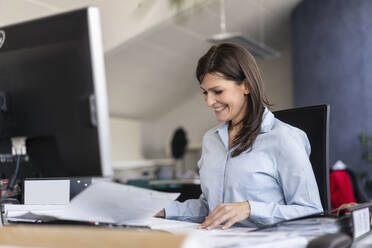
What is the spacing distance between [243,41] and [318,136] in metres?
3.78

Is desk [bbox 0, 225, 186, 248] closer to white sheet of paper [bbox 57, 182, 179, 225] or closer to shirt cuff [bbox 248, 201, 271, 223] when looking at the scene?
white sheet of paper [bbox 57, 182, 179, 225]

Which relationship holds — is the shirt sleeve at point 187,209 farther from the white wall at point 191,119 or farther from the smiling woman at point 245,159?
the white wall at point 191,119

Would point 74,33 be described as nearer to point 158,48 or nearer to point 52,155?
point 52,155

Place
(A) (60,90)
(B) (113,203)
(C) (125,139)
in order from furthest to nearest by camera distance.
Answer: (C) (125,139)
(A) (60,90)
(B) (113,203)

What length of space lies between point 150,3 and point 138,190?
5000 mm

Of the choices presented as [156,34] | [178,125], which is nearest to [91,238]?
[156,34]

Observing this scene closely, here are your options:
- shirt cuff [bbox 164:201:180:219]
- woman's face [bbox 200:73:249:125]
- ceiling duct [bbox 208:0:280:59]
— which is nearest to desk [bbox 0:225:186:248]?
shirt cuff [bbox 164:201:180:219]

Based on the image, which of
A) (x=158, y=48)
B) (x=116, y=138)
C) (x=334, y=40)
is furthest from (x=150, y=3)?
(x=116, y=138)

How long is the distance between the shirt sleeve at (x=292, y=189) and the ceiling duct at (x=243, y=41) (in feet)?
12.1

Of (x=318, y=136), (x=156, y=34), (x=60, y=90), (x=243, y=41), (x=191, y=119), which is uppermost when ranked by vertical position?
(x=156, y=34)

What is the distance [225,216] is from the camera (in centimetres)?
111

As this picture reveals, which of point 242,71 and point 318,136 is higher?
point 242,71

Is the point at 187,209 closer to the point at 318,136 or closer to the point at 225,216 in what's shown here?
the point at 225,216

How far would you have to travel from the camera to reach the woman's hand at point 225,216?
3.64 ft
